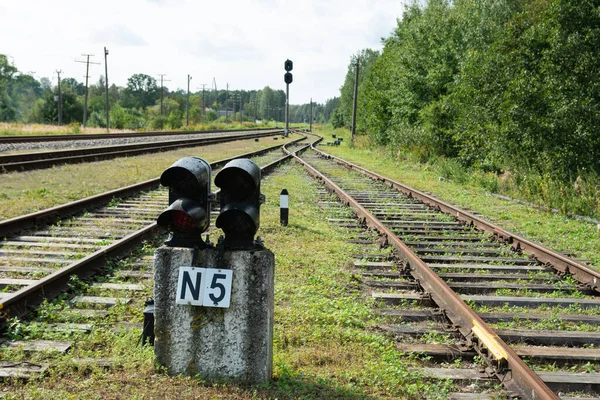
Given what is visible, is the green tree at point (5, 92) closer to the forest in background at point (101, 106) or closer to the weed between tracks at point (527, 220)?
Answer: the forest in background at point (101, 106)

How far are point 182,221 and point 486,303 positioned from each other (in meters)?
3.28

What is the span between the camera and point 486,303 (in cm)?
541

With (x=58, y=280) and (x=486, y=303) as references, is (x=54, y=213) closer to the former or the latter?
(x=58, y=280)

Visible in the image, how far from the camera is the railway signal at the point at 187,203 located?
350cm

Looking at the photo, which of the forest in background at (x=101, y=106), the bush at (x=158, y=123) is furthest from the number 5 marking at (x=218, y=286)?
the bush at (x=158, y=123)

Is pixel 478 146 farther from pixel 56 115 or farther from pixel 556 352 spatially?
pixel 56 115

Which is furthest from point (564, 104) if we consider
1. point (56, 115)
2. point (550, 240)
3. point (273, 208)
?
point (56, 115)

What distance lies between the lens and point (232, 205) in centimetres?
362

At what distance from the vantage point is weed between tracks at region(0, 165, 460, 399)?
3.40 m

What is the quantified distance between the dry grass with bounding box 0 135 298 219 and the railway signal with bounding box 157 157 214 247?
20.8 feet

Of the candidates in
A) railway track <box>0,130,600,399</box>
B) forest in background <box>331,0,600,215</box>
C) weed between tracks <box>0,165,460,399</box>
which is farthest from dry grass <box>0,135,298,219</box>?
forest in background <box>331,0,600,215</box>

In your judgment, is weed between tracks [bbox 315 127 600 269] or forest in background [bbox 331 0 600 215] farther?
forest in background [bbox 331 0 600 215]

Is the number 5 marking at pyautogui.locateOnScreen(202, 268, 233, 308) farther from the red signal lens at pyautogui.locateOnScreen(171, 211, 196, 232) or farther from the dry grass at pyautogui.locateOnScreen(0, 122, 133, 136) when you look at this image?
the dry grass at pyautogui.locateOnScreen(0, 122, 133, 136)

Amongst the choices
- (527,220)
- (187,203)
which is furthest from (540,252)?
(187,203)
